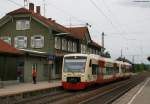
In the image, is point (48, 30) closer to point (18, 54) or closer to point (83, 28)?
point (18, 54)

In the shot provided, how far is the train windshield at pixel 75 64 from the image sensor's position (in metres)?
35.5

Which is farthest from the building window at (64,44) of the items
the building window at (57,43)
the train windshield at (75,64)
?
the train windshield at (75,64)

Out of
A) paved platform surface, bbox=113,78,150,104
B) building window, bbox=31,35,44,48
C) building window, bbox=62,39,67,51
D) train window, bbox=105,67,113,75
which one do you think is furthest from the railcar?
building window, bbox=62,39,67,51

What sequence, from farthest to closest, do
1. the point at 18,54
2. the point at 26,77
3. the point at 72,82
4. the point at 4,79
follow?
the point at 26,77 → the point at 18,54 → the point at 4,79 → the point at 72,82

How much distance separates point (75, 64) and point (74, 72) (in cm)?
81

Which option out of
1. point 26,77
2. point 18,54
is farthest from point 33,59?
point 18,54

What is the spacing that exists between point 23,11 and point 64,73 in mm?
26504

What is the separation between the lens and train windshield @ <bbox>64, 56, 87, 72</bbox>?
116 feet

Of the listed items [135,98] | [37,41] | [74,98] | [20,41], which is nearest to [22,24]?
[20,41]

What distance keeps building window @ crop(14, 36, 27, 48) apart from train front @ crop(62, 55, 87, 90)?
2580 cm

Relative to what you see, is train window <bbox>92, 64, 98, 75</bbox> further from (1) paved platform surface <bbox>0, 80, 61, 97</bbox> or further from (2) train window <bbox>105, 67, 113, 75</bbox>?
(2) train window <bbox>105, 67, 113, 75</bbox>

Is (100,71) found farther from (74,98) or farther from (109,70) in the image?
(74,98)

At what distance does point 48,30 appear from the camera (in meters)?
59.0

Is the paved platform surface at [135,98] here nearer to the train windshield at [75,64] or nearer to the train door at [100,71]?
the train windshield at [75,64]
